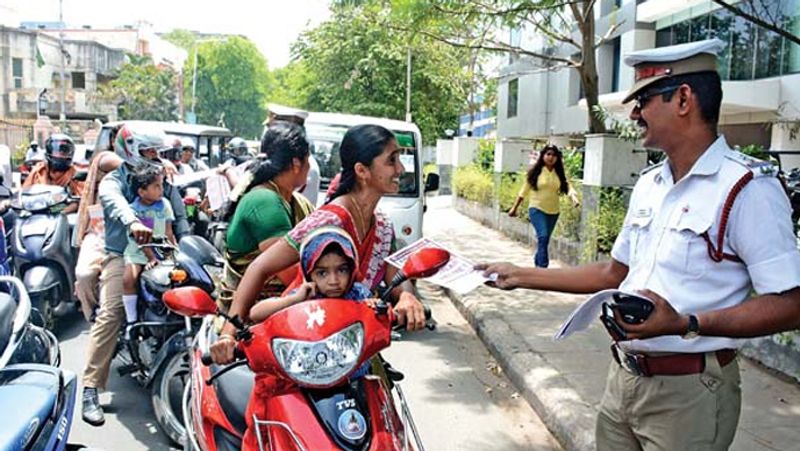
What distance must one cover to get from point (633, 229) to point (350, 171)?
1048 millimetres

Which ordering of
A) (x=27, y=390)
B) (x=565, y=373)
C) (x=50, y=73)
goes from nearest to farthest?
1. (x=27, y=390)
2. (x=565, y=373)
3. (x=50, y=73)

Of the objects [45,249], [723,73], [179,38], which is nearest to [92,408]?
[45,249]

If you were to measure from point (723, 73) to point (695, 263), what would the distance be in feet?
31.7

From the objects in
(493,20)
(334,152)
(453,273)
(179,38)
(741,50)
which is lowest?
(453,273)

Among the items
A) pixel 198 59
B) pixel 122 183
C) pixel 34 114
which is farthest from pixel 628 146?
pixel 198 59

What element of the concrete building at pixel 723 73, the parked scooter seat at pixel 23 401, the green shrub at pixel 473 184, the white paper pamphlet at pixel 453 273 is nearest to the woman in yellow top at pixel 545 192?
the concrete building at pixel 723 73

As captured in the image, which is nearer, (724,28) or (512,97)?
(724,28)

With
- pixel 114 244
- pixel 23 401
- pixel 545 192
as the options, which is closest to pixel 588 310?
pixel 23 401

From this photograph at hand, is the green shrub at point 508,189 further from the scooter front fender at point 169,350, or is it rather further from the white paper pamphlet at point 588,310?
the white paper pamphlet at point 588,310

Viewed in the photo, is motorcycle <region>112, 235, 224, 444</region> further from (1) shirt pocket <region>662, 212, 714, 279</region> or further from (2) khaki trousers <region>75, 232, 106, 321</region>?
(1) shirt pocket <region>662, 212, 714, 279</region>

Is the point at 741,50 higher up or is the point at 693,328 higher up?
the point at 741,50

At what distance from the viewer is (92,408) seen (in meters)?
4.18

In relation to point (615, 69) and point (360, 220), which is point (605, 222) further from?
point (615, 69)

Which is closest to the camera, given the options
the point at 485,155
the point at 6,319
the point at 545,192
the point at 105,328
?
the point at 6,319
